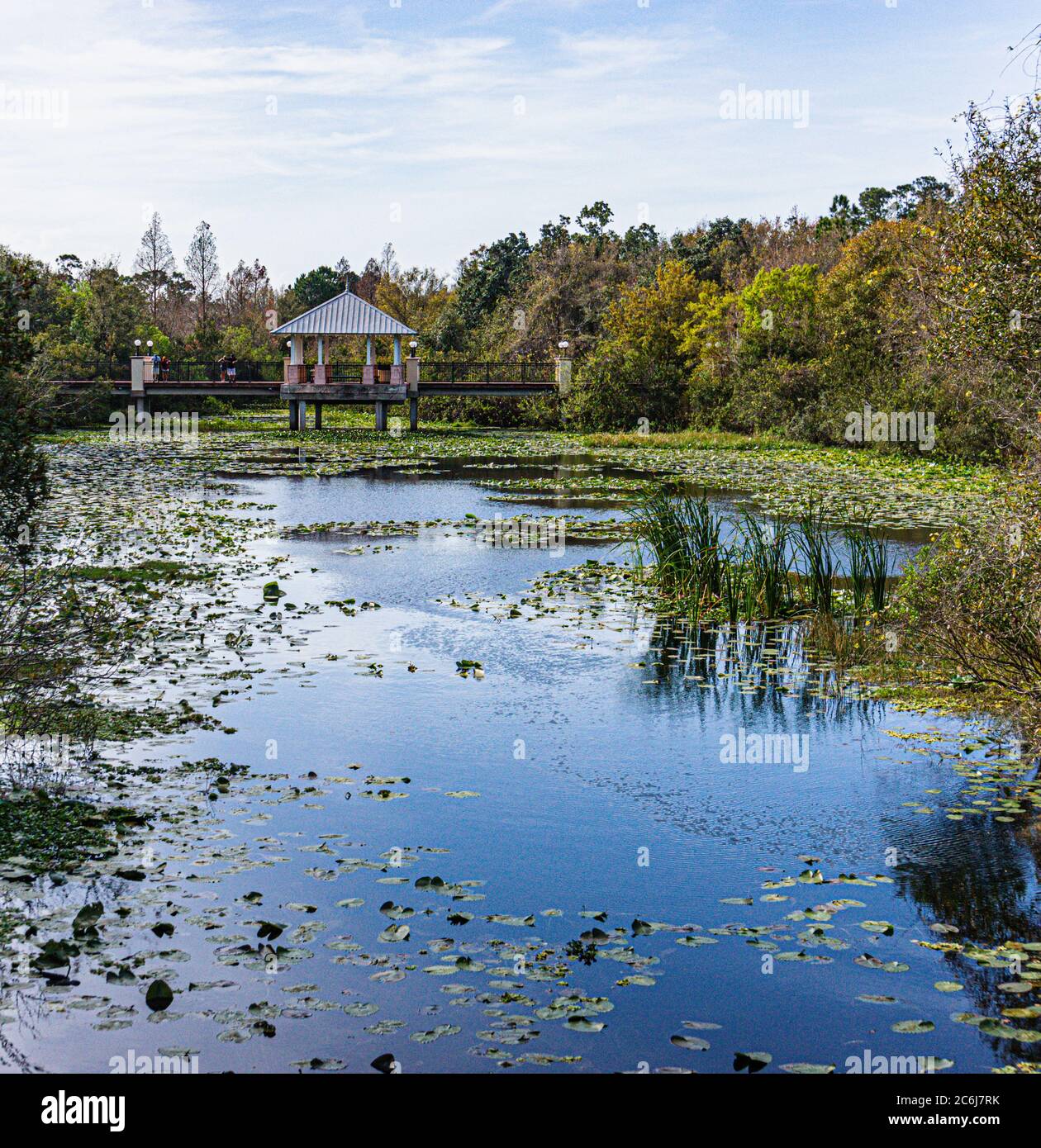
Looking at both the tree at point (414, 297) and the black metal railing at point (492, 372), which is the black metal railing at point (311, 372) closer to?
the black metal railing at point (492, 372)

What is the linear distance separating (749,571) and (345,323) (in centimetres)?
3798

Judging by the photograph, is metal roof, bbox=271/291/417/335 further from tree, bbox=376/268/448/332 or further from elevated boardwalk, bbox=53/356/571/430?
tree, bbox=376/268/448/332

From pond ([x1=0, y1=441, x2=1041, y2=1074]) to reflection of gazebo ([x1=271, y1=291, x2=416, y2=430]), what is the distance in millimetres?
36618

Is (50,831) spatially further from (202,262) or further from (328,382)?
(202,262)

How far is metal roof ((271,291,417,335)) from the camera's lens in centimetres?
4894

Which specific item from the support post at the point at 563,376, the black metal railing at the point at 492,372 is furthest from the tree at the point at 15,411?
the black metal railing at the point at 492,372

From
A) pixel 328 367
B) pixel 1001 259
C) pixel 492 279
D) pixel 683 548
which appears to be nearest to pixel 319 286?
pixel 492 279

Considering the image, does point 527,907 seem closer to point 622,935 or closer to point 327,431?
point 622,935

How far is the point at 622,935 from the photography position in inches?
241

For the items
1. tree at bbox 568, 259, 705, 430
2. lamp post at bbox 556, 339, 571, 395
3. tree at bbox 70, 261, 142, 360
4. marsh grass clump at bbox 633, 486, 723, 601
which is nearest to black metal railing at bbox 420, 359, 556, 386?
lamp post at bbox 556, 339, 571, 395

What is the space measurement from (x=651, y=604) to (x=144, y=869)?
8894 millimetres

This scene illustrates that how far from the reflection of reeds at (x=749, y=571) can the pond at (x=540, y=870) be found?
0.52 m

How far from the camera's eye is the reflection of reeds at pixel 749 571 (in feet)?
43.4

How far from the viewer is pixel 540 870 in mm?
6973
